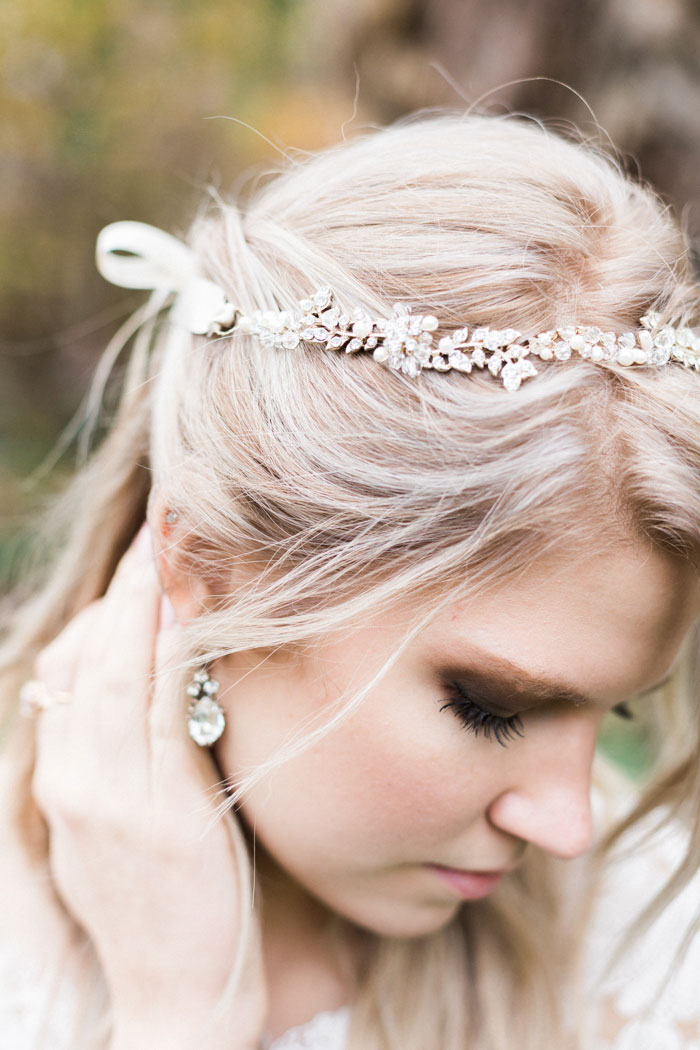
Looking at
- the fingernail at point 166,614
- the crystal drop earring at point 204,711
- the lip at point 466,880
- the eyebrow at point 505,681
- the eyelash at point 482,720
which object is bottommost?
the lip at point 466,880

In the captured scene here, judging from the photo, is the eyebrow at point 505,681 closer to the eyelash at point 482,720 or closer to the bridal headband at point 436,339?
the eyelash at point 482,720

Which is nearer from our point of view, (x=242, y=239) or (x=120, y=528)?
(x=242, y=239)

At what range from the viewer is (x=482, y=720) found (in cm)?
105

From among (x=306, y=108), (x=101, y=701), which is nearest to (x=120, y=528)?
(x=101, y=701)

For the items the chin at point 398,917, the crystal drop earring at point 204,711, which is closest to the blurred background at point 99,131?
the crystal drop earring at point 204,711

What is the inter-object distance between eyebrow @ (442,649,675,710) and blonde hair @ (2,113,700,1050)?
0.24 feet

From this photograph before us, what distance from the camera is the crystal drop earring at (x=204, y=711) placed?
3.84ft

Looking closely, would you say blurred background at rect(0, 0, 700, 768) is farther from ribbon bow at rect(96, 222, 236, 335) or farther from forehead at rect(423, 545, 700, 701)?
forehead at rect(423, 545, 700, 701)

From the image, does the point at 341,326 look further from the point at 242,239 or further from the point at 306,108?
the point at 306,108

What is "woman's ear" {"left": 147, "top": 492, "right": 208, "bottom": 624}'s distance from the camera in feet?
3.72

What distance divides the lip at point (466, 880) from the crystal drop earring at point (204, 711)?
0.35 metres

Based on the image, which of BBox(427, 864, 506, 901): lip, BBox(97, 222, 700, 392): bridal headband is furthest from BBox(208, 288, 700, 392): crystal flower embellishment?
BBox(427, 864, 506, 901): lip

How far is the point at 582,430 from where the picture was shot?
0.98 metres

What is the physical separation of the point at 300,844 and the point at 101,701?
35 cm
